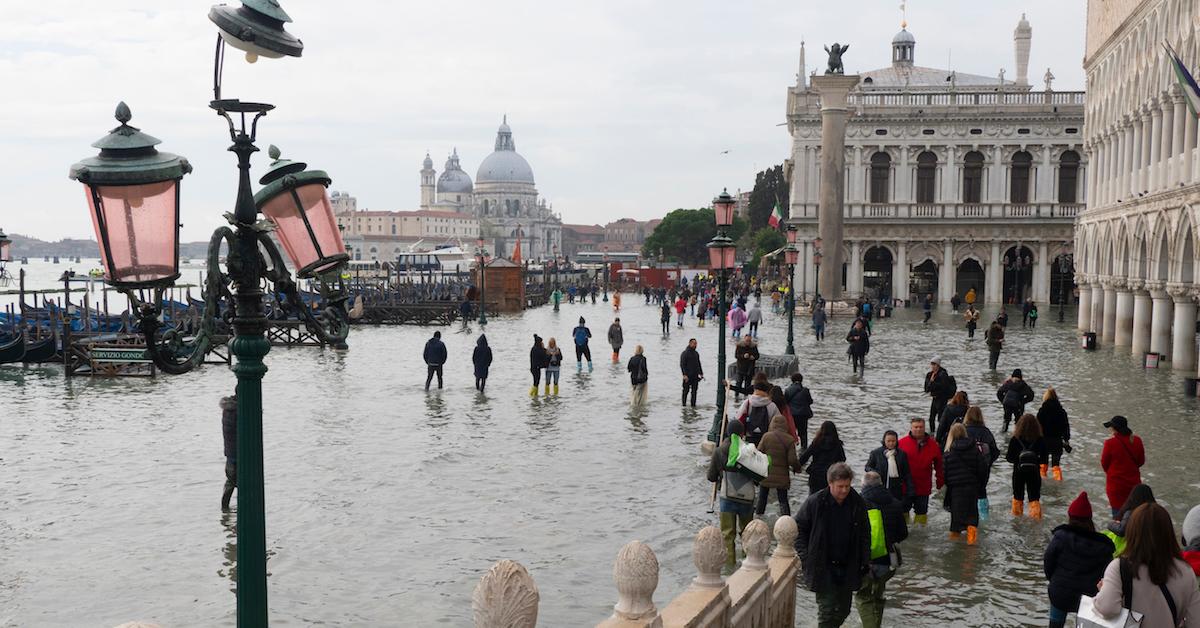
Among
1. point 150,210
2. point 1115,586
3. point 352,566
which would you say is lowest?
point 352,566

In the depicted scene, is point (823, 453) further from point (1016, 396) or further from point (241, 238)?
point (241, 238)

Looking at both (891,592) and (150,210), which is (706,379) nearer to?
(891,592)

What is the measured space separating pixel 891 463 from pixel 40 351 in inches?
825

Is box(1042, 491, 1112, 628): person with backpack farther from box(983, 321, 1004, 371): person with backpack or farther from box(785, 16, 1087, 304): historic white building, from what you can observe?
box(785, 16, 1087, 304): historic white building

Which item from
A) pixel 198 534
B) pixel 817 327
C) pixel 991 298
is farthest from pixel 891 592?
pixel 991 298

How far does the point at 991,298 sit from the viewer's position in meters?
52.6

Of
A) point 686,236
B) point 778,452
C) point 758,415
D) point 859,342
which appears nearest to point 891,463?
point 778,452

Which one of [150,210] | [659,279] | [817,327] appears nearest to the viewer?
[150,210]

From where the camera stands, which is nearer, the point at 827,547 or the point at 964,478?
the point at 827,547

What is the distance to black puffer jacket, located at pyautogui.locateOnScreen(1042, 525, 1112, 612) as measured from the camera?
254 inches

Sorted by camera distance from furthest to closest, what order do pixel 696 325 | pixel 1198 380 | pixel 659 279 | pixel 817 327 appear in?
1. pixel 659 279
2. pixel 696 325
3. pixel 817 327
4. pixel 1198 380

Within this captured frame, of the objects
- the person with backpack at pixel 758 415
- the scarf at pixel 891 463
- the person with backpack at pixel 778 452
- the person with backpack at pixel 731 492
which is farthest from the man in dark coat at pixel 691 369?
the scarf at pixel 891 463

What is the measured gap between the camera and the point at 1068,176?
174 feet

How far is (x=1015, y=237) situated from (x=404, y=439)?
43.5 m
